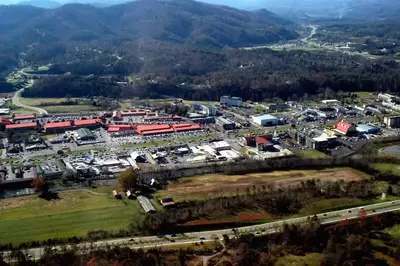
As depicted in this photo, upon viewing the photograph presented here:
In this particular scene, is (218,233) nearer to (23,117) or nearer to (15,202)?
(15,202)

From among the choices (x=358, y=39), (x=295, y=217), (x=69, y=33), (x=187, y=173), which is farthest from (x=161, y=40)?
(x=295, y=217)

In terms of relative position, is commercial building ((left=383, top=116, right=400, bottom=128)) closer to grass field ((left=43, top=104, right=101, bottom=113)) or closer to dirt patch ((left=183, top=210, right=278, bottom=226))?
dirt patch ((left=183, top=210, right=278, bottom=226))

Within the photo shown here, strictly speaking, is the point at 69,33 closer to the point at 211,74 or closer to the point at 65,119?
the point at 211,74

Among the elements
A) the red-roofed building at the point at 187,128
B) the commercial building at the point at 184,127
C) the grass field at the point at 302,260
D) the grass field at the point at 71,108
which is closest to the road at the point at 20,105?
the grass field at the point at 71,108

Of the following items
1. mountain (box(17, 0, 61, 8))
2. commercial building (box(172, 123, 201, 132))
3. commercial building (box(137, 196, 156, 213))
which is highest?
mountain (box(17, 0, 61, 8))

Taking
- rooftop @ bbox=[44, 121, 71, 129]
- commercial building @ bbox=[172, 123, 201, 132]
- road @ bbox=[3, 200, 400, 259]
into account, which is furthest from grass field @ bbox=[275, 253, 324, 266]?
rooftop @ bbox=[44, 121, 71, 129]

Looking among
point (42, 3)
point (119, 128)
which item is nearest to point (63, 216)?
point (119, 128)
